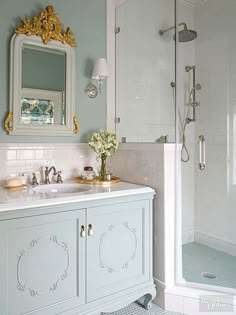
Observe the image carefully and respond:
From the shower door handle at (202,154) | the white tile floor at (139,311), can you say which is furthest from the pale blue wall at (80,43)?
the white tile floor at (139,311)

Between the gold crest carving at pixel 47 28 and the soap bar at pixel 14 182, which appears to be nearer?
the soap bar at pixel 14 182

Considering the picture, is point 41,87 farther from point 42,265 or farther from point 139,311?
point 139,311

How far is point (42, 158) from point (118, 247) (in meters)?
0.90

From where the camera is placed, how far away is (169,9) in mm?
2393

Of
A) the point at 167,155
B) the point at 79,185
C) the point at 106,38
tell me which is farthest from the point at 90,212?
the point at 106,38

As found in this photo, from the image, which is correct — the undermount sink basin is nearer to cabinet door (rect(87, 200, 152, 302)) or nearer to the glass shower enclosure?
cabinet door (rect(87, 200, 152, 302))

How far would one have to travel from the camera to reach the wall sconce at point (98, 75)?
7.14 ft

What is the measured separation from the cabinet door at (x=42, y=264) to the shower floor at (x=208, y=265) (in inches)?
40.3

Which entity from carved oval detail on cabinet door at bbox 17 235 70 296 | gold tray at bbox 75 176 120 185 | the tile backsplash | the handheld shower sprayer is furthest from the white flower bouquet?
the handheld shower sprayer

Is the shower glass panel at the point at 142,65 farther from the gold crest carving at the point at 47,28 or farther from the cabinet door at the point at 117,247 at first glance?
the cabinet door at the point at 117,247

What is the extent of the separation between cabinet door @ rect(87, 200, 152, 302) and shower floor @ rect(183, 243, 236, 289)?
54 centimetres

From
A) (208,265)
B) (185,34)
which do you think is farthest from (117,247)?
(185,34)

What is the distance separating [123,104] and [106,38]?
61 cm

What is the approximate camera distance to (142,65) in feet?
8.20
